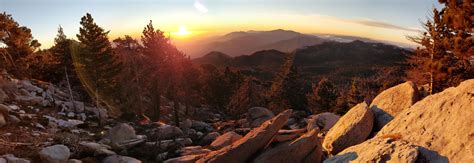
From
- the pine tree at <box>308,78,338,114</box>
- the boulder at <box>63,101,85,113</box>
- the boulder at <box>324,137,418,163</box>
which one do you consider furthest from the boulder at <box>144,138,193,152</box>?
the pine tree at <box>308,78,338,114</box>

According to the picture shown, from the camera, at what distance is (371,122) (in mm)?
17938

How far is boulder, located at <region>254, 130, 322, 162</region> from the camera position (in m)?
16.9

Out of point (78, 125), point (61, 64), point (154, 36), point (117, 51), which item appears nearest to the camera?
point (78, 125)

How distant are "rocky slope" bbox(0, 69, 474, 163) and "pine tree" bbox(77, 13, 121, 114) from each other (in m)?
3.84

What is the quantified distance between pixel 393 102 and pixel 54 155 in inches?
819

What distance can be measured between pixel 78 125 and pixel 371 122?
2927 centimetres

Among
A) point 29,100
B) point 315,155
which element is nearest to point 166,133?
point 29,100

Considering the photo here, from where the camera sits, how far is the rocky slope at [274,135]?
39.5ft

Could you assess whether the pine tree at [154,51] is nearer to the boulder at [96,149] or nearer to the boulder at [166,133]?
the boulder at [166,133]

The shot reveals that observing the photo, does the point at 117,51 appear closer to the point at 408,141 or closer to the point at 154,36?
the point at 154,36

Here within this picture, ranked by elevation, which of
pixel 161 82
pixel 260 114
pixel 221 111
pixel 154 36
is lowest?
pixel 221 111

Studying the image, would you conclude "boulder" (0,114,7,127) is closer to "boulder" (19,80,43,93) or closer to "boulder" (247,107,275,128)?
"boulder" (19,80,43,93)

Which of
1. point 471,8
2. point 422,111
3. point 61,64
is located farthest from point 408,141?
point 61,64

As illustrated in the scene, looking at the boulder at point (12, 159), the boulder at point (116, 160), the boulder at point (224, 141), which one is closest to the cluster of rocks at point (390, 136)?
the boulder at point (116, 160)
